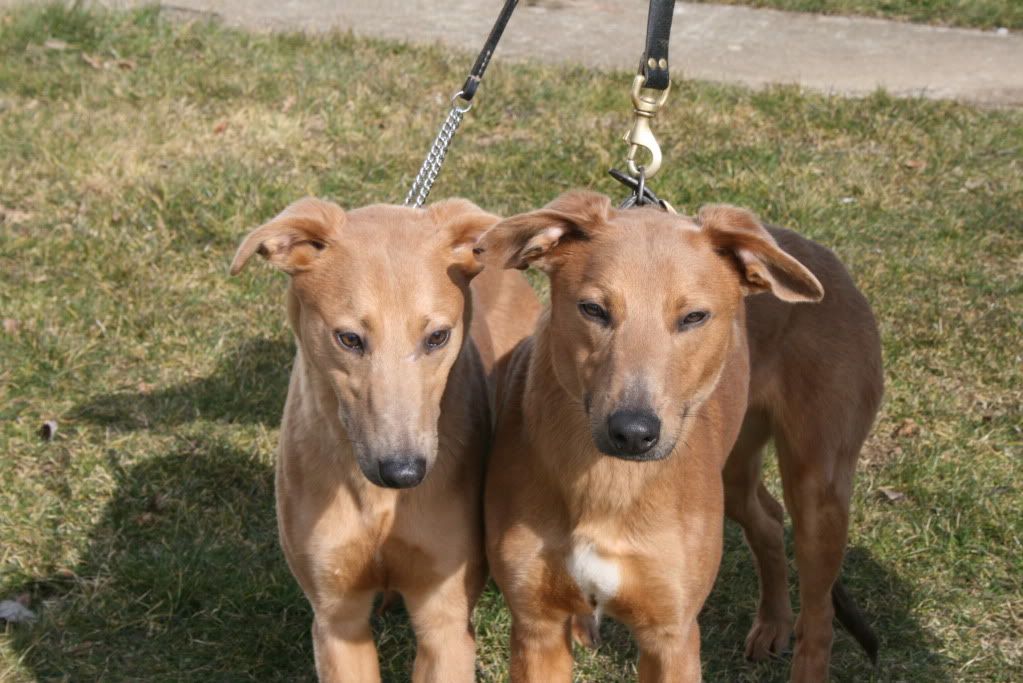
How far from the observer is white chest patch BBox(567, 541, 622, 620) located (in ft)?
13.4

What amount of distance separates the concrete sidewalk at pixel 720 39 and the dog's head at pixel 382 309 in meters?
5.94

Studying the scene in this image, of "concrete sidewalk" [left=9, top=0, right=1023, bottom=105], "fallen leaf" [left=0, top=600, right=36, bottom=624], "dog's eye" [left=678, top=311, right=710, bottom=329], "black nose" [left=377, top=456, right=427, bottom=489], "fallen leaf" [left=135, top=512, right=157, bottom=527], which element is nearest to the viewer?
"black nose" [left=377, top=456, right=427, bottom=489]

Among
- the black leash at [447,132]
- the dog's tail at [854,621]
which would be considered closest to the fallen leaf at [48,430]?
the black leash at [447,132]

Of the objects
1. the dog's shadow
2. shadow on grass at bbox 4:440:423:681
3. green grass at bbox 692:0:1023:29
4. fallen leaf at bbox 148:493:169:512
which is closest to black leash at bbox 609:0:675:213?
the dog's shadow

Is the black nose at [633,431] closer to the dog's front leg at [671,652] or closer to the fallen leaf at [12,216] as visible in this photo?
the dog's front leg at [671,652]

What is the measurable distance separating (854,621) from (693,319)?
181 centimetres

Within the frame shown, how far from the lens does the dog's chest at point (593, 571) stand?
4082 millimetres

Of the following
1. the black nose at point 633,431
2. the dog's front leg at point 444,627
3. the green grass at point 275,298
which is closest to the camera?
the black nose at point 633,431

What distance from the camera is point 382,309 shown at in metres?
3.98

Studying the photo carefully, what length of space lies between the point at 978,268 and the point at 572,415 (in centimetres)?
422

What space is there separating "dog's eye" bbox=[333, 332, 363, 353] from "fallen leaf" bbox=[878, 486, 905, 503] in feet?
9.62

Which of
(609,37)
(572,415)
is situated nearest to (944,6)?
(609,37)

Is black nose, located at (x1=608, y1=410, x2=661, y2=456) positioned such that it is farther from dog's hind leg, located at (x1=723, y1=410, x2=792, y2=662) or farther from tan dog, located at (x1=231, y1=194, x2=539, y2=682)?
dog's hind leg, located at (x1=723, y1=410, x2=792, y2=662)

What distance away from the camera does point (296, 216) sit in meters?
4.14
